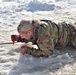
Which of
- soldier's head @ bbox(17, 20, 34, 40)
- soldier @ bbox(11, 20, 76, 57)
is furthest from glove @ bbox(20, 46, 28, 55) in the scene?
soldier's head @ bbox(17, 20, 34, 40)

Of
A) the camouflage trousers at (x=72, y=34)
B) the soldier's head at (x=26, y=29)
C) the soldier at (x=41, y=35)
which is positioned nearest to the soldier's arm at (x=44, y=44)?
the soldier at (x=41, y=35)

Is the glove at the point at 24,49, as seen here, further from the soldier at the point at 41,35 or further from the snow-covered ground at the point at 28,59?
the snow-covered ground at the point at 28,59

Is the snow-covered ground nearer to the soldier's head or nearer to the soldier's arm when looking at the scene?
the soldier's arm

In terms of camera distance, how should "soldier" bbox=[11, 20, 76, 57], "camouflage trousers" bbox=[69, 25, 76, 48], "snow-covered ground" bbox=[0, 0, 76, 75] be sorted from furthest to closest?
"camouflage trousers" bbox=[69, 25, 76, 48] < "soldier" bbox=[11, 20, 76, 57] < "snow-covered ground" bbox=[0, 0, 76, 75]

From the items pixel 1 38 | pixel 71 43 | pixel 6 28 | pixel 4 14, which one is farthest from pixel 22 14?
pixel 71 43

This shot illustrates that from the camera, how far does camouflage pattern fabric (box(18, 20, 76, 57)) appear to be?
2.98 metres

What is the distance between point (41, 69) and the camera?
2863 mm

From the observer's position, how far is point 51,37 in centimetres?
307

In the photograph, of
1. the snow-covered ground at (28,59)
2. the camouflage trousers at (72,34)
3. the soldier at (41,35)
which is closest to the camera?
the snow-covered ground at (28,59)

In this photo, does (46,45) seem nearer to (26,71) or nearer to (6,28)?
(26,71)

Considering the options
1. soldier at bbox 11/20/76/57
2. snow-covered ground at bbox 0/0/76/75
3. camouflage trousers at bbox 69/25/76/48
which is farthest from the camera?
camouflage trousers at bbox 69/25/76/48

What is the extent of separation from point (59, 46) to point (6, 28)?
178 centimetres

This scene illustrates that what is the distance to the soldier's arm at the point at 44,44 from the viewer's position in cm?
296

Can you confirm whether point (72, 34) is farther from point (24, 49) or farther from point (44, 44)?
point (24, 49)
